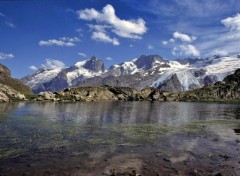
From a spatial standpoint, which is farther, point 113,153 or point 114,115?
point 114,115

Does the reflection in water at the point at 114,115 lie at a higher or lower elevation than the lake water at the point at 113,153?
higher

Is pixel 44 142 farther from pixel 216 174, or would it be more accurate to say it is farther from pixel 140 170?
pixel 216 174

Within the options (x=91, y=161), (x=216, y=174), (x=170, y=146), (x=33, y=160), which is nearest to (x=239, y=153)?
(x=170, y=146)

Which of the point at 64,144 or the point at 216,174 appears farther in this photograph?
the point at 64,144

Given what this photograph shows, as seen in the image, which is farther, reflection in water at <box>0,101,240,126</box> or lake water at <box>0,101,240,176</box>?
reflection in water at <box>0,101,240,126</box>

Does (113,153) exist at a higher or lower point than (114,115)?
lower

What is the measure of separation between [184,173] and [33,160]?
1913cm

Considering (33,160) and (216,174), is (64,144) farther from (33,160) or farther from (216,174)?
(216,174)

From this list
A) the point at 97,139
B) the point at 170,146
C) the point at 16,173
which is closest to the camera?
the point at 16,173

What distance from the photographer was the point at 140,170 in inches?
1441

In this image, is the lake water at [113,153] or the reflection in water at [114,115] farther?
the reflection in water at [114,115]

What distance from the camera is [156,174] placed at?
35.1 m

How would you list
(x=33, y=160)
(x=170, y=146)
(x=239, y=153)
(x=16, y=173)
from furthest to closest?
(x=170, y=146) < (x=239, y=153) < (x=33, y=160) < (x=16, y=173)

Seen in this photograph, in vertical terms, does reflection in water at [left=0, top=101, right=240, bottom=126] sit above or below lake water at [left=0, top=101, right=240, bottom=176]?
above
